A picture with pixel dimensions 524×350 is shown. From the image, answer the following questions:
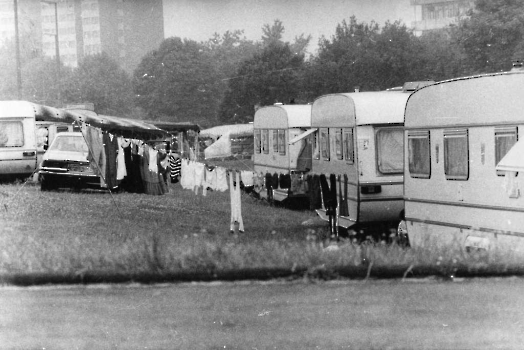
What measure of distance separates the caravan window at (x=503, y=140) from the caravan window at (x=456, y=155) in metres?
0.61

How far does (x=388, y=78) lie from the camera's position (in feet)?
77.8

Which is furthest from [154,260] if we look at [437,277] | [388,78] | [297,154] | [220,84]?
[388,78]

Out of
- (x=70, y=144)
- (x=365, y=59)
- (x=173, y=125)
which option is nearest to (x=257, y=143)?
(x=173, y=125)

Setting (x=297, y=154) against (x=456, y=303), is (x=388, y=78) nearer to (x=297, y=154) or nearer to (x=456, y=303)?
(x=297, y=154)

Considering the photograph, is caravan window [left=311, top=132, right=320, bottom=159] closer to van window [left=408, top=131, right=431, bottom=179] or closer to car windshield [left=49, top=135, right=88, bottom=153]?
van window [left=408, top=131, right=431, bottom=179]

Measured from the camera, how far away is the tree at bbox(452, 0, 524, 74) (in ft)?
82.8

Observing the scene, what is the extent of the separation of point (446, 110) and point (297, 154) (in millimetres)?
7827

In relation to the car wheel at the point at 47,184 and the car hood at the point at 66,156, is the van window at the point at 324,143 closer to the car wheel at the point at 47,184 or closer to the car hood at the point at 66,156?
the car hood at the point at 66,156

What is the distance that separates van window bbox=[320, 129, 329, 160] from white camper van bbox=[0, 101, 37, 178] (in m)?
8.80

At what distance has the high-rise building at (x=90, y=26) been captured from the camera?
1148 centimetres

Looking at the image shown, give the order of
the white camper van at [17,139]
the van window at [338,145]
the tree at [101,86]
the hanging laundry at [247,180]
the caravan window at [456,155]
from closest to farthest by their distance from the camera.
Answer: the caravan window at [456,155] → the van window at [338,145] → the tree at [101,86] → the hanging laundry at [247,180] → the white camper van at [17,139]

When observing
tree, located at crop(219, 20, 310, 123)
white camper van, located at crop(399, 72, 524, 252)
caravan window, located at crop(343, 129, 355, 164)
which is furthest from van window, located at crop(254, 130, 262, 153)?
white camper van, located at crop(399, 72, 524, 252)

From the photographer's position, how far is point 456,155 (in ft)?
31.3

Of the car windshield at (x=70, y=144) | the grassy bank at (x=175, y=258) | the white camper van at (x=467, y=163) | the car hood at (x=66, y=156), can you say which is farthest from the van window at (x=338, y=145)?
the car windshield at (x=70, y=144)
